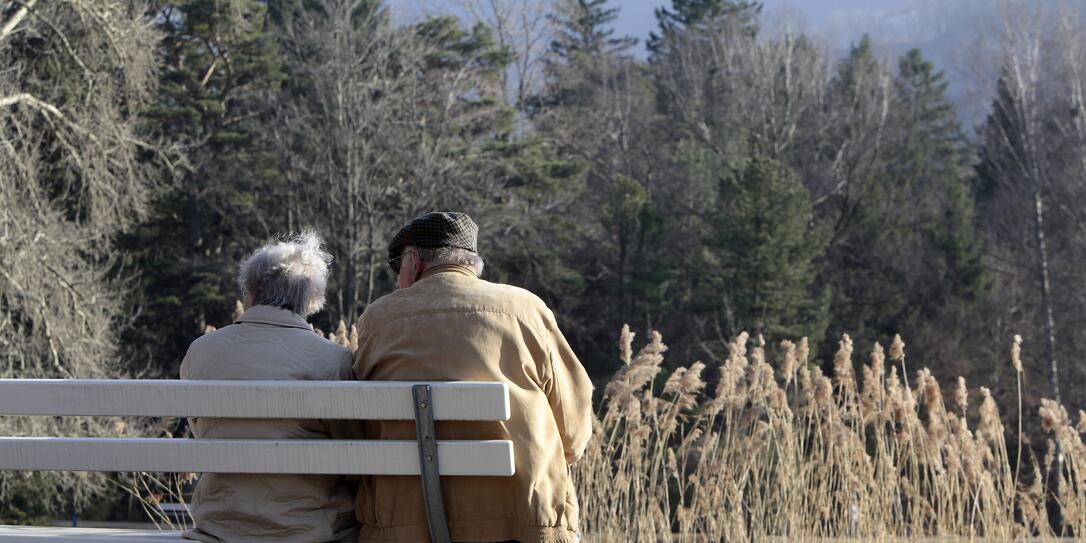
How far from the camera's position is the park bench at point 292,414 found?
2.54 m

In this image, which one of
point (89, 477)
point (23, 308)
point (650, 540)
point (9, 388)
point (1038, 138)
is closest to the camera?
point (9, 388)

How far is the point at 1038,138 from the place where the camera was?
30.0 meters

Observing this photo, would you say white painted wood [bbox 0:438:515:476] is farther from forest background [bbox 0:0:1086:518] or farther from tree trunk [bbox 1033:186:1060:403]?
tree trunk [bbox 1033:186:1060:403]

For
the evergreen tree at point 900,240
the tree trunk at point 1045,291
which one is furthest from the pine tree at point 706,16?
the tree trunk at point 1045,291

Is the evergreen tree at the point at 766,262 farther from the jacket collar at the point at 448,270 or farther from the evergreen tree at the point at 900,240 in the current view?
the jacket collar at the point at 448,270

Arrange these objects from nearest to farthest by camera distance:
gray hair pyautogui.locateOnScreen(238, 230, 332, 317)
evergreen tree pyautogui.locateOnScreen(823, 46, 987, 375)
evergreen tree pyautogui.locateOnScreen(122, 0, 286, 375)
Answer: gray hair pyautogui.locateOnScreen(238, 230, 332, 317)
evergreen tree pyautogui.locateOnScreen(122, 0, 286, 375)
evergreen tree pyautogui.locateOnScreen(823, 46, 987, 375)

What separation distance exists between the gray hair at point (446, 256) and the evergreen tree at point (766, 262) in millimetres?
22664

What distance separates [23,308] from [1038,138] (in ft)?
77.6

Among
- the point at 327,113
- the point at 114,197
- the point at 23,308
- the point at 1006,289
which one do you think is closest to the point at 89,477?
the point at 23,308

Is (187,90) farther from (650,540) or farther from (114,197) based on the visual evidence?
(650,540)

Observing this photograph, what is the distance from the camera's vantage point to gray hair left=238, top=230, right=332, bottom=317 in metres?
2.88

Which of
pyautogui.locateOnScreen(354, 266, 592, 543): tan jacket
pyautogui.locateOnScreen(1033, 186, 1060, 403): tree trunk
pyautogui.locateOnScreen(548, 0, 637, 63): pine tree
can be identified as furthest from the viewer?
pyautogui.locateOnScreen(548, 0, 637, 63): pine tree

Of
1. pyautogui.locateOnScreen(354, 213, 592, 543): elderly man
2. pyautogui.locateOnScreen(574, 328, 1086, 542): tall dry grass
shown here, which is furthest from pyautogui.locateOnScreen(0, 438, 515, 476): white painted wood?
pyautogui.locateOnScreen(574, 328, 1086, 542): tall dry grass

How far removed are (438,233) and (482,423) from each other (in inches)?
17.7
